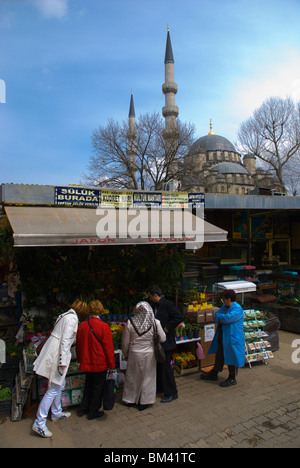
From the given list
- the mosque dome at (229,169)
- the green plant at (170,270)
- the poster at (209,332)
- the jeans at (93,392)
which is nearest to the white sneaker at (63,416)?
the jeans at (93,392)

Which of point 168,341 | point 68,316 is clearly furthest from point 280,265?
point 68,316

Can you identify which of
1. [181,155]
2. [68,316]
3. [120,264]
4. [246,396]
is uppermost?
[181,155]

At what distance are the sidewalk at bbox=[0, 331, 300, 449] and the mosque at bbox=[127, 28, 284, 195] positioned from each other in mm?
18112

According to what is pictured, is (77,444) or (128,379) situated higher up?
(128,379)

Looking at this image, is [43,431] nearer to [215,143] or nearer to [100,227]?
[100,227]

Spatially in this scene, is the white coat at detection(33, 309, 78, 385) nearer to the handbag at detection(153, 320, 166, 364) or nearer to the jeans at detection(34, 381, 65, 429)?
the jeans at detection(34, 381, 65, 429)

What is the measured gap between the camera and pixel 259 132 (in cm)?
4016

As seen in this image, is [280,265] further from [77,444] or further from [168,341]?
[77,444]

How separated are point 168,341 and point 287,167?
3947cm

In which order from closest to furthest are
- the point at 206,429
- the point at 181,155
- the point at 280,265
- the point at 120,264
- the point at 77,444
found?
the point at 77,444 → the point at 206,429 → the point at 120,264 → the point at 280,265 → the point at 181,155

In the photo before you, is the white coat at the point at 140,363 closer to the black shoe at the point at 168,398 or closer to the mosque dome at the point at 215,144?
the black shoe at the point at 168,398

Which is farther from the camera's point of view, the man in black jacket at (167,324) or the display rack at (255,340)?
the display rack at (255,340)

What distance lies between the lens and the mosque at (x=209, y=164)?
106 feet

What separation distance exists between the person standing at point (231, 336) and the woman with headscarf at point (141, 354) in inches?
49.6
